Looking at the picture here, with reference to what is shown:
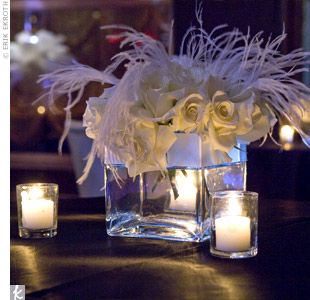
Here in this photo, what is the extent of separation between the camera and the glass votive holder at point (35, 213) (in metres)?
1.21

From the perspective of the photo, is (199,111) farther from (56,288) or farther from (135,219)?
(56,288)

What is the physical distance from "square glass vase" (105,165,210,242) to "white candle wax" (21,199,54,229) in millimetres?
100

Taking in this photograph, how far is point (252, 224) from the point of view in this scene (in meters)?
1.07

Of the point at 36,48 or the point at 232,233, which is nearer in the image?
the point at 232,233

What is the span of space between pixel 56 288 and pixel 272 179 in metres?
1.72

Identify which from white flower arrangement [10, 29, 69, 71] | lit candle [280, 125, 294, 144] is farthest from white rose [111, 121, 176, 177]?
white flower arrangement [10, 29, 69, 71]

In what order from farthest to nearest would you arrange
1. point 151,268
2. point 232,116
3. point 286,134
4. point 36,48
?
1. point 36,48
2. point 286,134
3. point 232,116
4. point 151,268

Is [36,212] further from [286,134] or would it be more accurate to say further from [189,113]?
[286,134]

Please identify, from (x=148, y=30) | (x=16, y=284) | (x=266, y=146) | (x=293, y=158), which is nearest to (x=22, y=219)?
(x=16, y=284)

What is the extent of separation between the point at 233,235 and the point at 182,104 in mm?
208

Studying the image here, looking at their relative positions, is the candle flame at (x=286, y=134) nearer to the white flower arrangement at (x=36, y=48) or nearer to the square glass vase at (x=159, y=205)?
the white flower arrangement at (x=36, y=48)

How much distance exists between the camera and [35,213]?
1.20m

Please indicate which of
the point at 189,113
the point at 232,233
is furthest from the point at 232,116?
the point at 232,233

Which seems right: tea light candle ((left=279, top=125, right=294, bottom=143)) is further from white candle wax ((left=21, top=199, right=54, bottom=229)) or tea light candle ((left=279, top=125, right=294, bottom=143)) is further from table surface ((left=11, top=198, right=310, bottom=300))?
white candle wax ((left=21, top=199, right=54, bottom=229))
